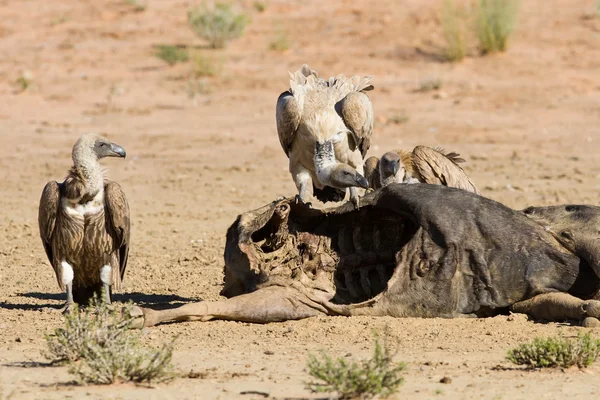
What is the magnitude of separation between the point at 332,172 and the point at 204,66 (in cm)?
1366

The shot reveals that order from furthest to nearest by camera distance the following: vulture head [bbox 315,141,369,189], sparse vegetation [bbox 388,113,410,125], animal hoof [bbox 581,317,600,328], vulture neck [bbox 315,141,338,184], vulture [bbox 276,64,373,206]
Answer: sparse vegetation [bbox 388,113,410,125], vulture [bbox 276,64,373,206], vulture neck [bbox 315,141,338,184], vulture head [bbox 315,141,369,189], animal hoof [bbox 581,317,600,328]

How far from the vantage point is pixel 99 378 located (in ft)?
18.1

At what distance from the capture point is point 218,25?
78.3 feet

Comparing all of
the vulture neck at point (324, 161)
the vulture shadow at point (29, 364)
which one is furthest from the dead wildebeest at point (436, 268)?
the vulture shadow at point (29, 364)

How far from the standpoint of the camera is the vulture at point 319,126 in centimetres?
908

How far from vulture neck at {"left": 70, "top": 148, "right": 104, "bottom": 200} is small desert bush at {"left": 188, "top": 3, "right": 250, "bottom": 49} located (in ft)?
53.3

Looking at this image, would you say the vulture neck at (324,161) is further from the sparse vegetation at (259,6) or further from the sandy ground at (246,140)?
the sparse vegetation at (259,6)

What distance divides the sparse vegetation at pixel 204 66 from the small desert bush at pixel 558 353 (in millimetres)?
15879

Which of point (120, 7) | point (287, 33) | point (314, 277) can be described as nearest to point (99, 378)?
point (314, 277)

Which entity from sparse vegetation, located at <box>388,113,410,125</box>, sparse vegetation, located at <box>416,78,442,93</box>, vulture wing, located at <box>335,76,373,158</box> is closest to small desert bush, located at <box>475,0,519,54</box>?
sparse vegetation, located at <box>416,78,442,93</box>

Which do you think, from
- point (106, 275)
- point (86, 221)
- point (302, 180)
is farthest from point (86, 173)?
point (302, 180)

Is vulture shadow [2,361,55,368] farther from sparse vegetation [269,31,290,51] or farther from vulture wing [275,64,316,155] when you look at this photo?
sparse vegetation [269,31,290,51]

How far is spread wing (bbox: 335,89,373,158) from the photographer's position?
30.6ft

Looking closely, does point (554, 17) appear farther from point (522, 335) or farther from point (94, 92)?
point (522, 335)
